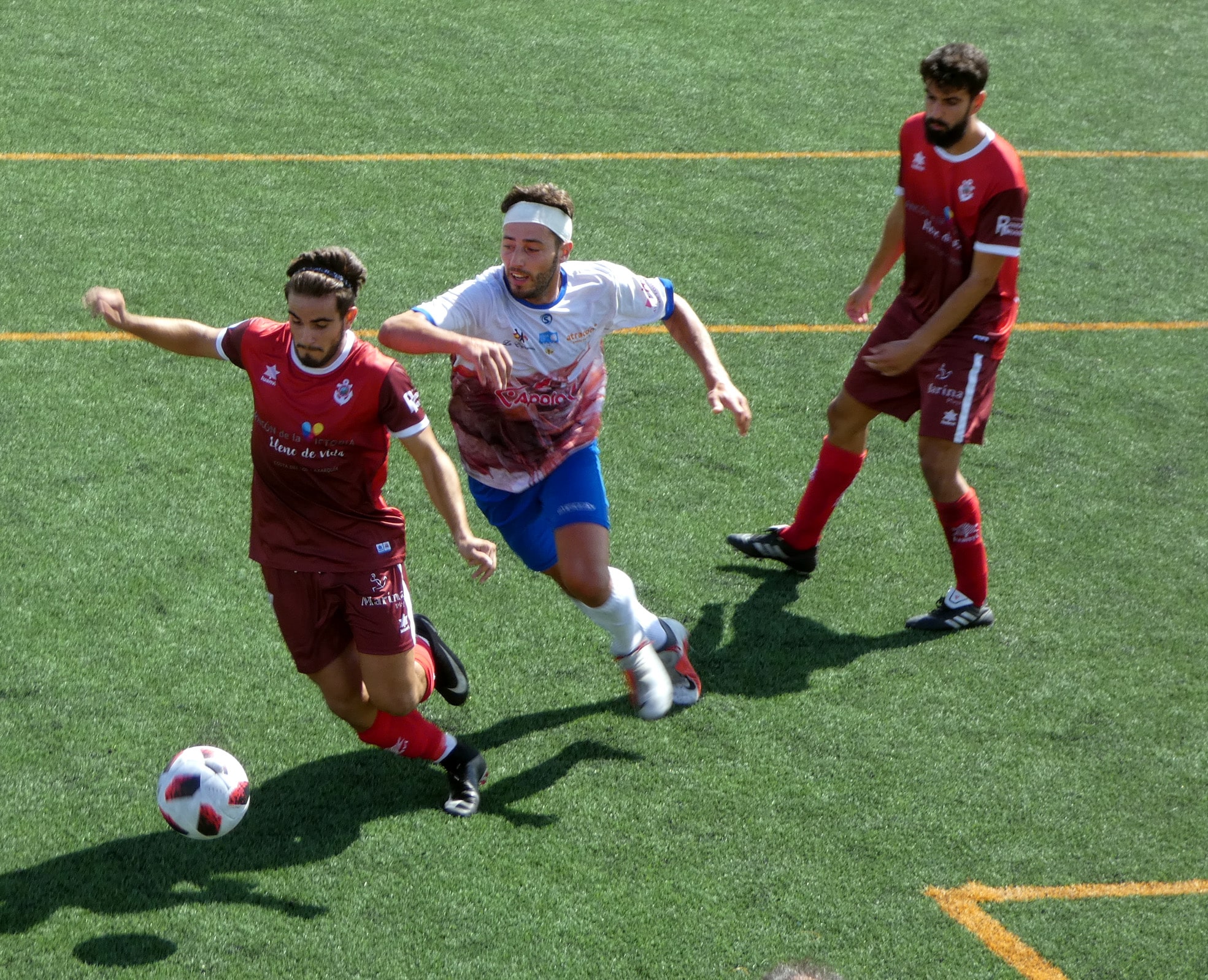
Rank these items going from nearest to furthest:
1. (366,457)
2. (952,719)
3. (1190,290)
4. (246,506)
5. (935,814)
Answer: (366,457)
(935,814)
(952,719)
(246,506)
(1190,290)

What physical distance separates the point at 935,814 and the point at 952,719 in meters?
0.68

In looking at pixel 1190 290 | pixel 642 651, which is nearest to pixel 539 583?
pixel 642 651

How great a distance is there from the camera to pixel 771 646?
6.26m

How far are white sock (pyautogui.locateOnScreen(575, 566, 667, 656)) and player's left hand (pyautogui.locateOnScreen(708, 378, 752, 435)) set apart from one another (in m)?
0.79

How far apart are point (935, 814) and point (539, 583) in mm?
2142

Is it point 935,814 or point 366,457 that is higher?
point 366,457

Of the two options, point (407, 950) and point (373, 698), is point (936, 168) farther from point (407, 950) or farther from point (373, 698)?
point (407, 950)

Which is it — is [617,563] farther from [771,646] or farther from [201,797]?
[201,797]

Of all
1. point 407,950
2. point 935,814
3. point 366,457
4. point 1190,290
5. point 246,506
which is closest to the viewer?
point 407,950

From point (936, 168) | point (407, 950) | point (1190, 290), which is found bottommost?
point (407, 950)

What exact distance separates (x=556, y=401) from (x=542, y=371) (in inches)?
5.4

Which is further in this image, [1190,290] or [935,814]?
[1190,290]

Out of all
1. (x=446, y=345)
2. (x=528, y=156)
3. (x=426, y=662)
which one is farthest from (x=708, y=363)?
(x=528, y=156)

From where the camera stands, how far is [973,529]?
633 centimetres
